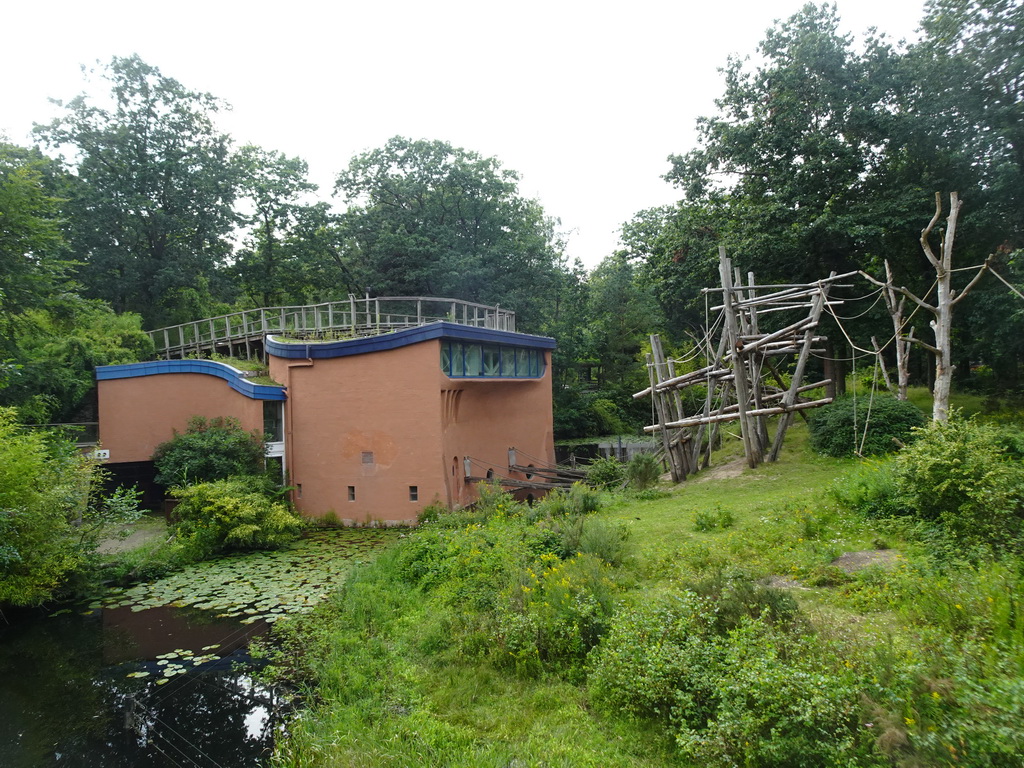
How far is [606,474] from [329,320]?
31.9 ft

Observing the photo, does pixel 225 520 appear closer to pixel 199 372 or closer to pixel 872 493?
pixel 199 372

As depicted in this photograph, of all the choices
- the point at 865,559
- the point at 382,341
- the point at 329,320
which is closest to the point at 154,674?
the point at 865,559

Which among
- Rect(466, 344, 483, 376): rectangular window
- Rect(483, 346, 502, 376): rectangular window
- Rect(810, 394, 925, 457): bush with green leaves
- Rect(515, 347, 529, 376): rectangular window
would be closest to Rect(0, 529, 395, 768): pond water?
Rect(466, 344, 483, 376): rectangular window

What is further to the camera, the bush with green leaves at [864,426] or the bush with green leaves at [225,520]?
the bush with green leaves at [225,520]

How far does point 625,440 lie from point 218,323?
58.8ft

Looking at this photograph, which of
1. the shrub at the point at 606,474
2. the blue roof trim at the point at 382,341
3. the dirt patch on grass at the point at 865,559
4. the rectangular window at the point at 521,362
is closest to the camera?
the dirt patch on grass at the point at 865,559

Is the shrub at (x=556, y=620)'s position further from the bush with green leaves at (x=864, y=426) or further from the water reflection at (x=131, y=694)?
the bush with green leaves at (x=864, y=426)

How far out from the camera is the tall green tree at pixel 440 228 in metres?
25.7

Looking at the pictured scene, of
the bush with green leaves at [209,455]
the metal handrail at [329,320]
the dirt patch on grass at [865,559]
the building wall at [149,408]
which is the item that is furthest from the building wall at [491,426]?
the dirt patch on grass at [865,559]

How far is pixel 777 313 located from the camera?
20.5 m

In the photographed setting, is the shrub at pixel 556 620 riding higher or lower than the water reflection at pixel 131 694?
higher

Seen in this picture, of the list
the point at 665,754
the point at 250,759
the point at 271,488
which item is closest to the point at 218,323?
the point at 271,488

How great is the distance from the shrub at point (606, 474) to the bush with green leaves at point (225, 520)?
7.85 metres

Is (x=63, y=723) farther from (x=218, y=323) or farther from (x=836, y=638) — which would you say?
(x=218, y=323)
